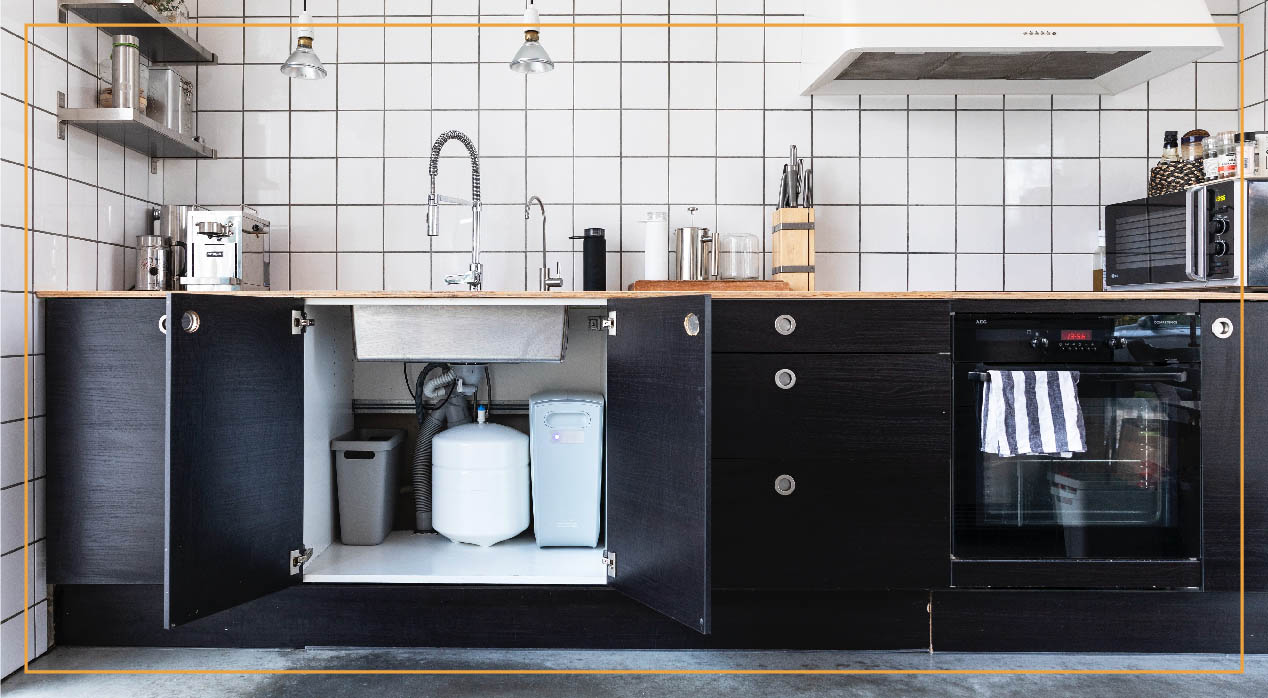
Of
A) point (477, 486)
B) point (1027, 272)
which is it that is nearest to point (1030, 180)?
point (1027, 272)

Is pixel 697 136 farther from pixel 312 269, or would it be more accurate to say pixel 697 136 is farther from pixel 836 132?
pixel 312 269

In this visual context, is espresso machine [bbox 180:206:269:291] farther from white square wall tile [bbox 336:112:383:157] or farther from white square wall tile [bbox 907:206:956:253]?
white square wall tile [bbox 907:206:956:253]

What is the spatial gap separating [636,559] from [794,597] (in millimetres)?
450

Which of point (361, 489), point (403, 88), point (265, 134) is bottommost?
point (361, 489)

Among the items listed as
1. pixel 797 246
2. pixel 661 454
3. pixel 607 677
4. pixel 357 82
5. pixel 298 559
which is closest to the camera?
pixel 661 454

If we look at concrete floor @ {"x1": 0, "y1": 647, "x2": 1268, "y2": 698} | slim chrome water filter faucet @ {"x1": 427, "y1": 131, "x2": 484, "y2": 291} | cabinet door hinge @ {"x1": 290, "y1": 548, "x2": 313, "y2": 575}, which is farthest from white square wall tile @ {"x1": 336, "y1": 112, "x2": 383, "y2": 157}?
concrete floor @ {"x1": 0, "y1": 647, "x2": 1268, "y2": 698}

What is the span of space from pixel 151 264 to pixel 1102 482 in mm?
2641

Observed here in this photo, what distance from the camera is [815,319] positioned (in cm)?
196

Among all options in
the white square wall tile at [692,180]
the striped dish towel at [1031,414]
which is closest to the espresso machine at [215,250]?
the white square wall tile at [692,180]

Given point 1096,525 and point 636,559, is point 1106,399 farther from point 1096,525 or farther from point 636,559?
point 636,559

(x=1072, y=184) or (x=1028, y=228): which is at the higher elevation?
(x=1072, y=184)

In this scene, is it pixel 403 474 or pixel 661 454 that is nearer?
pixel 661 454

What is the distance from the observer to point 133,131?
2213mm

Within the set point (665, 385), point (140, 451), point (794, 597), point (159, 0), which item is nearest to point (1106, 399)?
point (794, 597)
